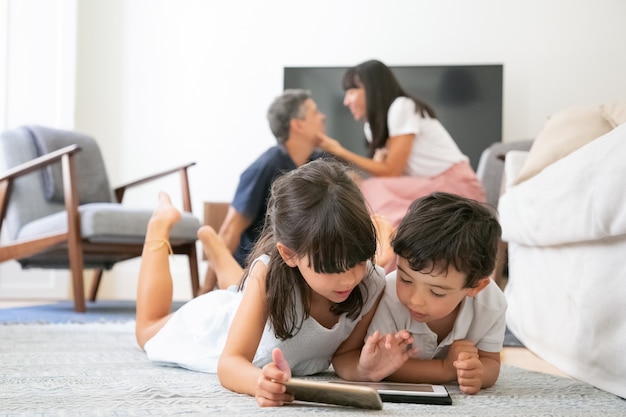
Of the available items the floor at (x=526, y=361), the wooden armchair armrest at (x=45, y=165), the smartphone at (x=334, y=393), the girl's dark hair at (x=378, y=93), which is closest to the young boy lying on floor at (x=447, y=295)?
the smartphone at (x=334, y=393)

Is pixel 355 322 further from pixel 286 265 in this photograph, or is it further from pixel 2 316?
pixel 2 316

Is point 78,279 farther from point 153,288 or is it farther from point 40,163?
point 153,288

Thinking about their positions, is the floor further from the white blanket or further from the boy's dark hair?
the boy's dark hair

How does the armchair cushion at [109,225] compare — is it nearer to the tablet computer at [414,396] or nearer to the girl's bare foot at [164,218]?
the girl's bare foot at [164,218]

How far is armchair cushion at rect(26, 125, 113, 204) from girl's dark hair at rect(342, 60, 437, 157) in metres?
1.60

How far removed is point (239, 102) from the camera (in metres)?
5.29

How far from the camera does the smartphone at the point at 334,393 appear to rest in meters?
1.14

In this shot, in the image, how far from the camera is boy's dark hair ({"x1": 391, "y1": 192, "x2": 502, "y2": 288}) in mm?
1337

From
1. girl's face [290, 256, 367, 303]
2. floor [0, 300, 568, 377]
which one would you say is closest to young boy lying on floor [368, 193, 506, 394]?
girl's face [290, 256, 367, 303]

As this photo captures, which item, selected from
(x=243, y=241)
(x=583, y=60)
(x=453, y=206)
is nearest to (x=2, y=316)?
(x=243, y=241)

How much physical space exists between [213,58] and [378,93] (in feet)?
8.08

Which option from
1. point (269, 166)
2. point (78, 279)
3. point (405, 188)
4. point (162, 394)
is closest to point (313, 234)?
point (162, 394)

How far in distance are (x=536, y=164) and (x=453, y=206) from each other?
996mm

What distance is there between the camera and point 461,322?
1514 mm
